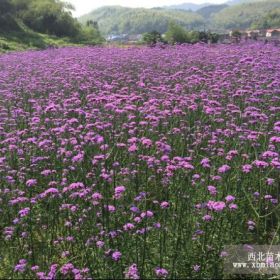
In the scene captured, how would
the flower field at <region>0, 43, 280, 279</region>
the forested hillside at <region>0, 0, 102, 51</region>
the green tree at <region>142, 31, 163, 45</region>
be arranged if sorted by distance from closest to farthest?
1. the flower field at <region>0, 43, 280, 279</region>
2. the green tree at <region>142, 31, 163, 45</region>
3. the forested hillside at <region>0, 0, 102, 51</region>

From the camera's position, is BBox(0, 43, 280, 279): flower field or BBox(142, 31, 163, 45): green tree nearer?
BBox(0, 43, 280, 279): flower field

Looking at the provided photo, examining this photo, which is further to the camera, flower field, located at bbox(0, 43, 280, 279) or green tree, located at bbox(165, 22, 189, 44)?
green tree, located at bbox(165, 22, 189, 44)

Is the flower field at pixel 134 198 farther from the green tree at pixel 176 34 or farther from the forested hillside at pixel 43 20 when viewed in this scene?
the forested hillside at pixel 43 20

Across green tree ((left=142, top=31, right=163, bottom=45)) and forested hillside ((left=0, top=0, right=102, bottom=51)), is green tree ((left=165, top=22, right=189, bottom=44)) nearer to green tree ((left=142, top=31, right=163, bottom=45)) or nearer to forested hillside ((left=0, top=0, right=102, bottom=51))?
green tree ((left=142, top=31, right=163, bottom=45))

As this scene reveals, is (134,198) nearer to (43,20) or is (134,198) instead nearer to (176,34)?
(176,34)

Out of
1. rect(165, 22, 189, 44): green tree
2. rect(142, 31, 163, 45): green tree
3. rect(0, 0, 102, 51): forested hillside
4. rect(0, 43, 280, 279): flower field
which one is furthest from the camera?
rect(0, 0, 102, 51): forested hillside

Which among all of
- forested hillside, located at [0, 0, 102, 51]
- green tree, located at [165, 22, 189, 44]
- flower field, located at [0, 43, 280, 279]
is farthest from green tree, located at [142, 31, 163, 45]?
flower field, located at [0, 43, 280, 279]

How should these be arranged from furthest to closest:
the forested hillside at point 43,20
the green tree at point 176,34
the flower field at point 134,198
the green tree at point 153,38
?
1. the forested hillside at point 43,20
2. the green tree at point 176,34
3. the green tree at point 153,38
4. the flower field at point 134,198

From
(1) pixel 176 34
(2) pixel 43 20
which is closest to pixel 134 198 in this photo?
(1) pixel 176 34

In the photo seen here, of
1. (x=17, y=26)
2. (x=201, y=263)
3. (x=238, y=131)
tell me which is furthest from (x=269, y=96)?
(x=17, y=26)

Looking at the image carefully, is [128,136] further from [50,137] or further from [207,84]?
[207,84]

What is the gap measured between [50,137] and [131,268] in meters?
3.25

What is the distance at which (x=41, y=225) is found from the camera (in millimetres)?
4754

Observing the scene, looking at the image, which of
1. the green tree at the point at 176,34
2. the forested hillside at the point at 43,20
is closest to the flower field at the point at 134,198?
the green tree at the point at 176,34
